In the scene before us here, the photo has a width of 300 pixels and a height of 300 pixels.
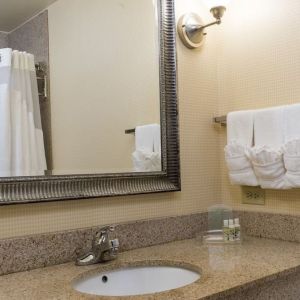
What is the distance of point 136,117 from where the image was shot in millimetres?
1489

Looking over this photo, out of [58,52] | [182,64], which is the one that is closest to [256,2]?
[182,64]

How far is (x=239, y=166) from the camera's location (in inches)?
60.9

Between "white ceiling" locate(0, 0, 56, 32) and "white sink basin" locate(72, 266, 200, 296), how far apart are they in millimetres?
775

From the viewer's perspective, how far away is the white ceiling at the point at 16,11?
118cm

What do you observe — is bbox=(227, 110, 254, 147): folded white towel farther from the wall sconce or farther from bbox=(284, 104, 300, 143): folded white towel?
the wall sconce

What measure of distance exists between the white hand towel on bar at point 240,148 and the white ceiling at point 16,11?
83 centimetres

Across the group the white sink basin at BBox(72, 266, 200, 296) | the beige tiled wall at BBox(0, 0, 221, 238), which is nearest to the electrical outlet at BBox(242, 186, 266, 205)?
the beige tiled wall at BBox(0, 0, 221, 238)

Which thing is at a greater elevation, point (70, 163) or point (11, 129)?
point (11, 129)

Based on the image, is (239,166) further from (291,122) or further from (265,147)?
(291,122)

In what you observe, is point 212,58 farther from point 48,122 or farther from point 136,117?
point 48,122

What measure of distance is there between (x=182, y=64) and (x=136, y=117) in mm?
329

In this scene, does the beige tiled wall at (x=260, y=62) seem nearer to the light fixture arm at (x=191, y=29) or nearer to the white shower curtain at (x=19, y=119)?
the light fixture arm at (x=191, y=29)

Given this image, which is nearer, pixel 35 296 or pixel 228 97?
pixel 35 296

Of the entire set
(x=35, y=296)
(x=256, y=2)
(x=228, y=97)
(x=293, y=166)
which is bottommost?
(x=35, y=296)
